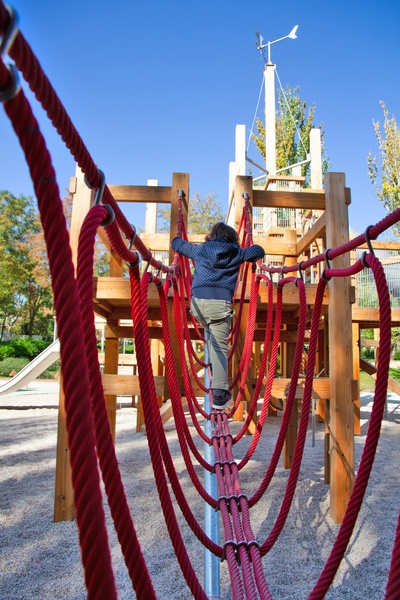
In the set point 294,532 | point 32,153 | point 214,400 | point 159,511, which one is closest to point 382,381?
point 32,153

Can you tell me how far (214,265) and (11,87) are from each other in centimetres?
279

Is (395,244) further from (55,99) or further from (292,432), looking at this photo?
(55,99)

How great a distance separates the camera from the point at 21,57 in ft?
1.78

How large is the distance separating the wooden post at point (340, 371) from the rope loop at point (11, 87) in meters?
→ 2.74

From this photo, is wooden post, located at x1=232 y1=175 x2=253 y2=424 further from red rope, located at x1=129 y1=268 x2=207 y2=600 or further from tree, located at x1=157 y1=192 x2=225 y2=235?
tree, located at x1=157 y1=192 x2=225 y2=235

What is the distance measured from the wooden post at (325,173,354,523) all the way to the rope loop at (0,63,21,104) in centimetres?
274

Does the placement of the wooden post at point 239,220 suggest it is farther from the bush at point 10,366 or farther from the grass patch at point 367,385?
the bush at point 10,366

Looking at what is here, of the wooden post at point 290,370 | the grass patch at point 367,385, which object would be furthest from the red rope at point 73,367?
the grass patch at point 367,385

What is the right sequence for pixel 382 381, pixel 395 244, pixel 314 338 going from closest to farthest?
pixel 382 381
pixel 314 338
pixel 395 244

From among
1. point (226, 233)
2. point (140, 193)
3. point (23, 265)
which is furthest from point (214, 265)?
point (23, 265)

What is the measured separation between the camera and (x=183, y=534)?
266 centimetres

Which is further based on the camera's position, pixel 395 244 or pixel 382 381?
pixel 395 244

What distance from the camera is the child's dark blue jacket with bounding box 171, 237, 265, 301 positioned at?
126 inches

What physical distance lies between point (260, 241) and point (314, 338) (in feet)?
10.3
